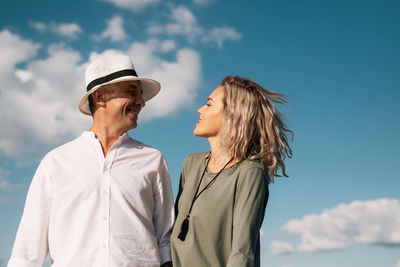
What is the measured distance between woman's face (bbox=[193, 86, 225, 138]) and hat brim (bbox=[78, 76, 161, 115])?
2.42ft

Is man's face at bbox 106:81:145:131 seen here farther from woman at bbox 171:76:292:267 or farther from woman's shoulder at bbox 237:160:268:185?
woman's shoulder at bbox 237:160:268:185

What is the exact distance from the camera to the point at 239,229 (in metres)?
3.65

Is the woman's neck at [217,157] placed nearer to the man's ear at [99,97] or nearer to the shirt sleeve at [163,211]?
the shirt sleeve at [163,211]

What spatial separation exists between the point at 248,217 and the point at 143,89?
79.9 inches

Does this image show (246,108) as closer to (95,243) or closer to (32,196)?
(95,243)

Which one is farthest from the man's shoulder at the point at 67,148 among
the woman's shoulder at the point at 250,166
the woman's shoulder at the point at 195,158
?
the woman's shoulder at the point at 250,166

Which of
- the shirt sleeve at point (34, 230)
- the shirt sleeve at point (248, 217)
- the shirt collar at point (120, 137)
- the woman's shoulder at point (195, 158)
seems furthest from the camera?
the woman's shoulder at point (195, 158)

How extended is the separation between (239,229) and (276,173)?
0.89 meters

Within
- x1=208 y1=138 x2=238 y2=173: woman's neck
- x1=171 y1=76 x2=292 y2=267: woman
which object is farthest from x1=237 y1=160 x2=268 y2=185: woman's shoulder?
x1=208 y1=138 x2=238 y2=173: woman's neck

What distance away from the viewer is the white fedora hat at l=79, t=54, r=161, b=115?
4.49 meters

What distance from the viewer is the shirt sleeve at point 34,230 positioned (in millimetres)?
4102

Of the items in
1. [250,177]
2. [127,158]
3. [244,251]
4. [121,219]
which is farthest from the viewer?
[127,158]

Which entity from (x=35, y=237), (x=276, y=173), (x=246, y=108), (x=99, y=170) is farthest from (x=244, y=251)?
(x=35, y=237)

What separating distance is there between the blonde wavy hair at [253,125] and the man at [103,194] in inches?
35.8
